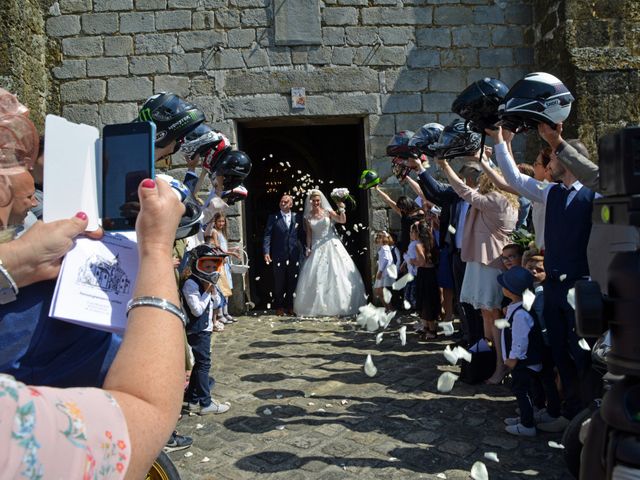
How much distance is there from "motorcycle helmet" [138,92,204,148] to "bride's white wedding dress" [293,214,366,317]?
6079 mm

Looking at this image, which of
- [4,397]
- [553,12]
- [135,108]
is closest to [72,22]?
[135,108]

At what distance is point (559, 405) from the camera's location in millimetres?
4211

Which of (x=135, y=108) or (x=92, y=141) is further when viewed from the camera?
(x=135, y=108)

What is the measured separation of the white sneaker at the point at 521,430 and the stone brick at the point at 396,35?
6.99 metres

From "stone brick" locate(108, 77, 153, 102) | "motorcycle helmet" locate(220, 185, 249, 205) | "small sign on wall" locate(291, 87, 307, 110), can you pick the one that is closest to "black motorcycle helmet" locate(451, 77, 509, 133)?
"motorcycle helmet" locate(220, 185, 249, 205)

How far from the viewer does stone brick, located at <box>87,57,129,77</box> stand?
930 cm

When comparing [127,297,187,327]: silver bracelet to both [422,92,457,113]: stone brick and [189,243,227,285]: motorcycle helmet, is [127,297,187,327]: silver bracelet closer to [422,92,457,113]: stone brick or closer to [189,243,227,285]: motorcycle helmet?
[189,243,227,285]: motorcycle helmet

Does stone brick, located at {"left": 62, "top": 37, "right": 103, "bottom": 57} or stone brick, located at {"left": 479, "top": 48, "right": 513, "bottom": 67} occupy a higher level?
stone brick, located at {"left": 62, "top": 37, "right": 103, "bottom": 57}

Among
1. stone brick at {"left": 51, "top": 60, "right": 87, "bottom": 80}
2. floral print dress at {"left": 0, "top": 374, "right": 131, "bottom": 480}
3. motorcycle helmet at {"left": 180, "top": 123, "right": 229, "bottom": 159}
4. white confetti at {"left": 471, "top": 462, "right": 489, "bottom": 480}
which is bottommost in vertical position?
white confetti at {"left": 471, "top": 462, "right": 489, "bottom": 480}

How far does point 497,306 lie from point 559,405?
1.23 meters

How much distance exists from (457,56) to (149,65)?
4.92m

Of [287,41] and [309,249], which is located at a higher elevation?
[287,41]

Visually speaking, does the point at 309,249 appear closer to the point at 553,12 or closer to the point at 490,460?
the point at 553,12

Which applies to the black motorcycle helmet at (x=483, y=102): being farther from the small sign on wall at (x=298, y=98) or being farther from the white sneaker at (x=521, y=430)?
the small sign on wall at (x=298, y=98)
